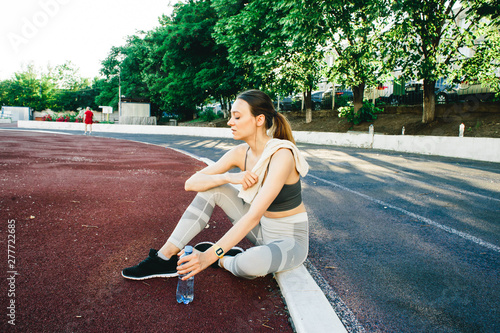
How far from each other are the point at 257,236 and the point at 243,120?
1.10m

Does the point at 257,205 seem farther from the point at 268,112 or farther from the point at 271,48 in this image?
the point at 271,48

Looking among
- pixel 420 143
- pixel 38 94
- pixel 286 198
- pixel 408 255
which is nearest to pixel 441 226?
pixel 408 255

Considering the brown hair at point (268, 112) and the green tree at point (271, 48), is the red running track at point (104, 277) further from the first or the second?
the green tree at point (271, 48)

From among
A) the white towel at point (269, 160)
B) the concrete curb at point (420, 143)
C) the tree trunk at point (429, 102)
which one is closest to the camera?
the white towel at point (269, 160)

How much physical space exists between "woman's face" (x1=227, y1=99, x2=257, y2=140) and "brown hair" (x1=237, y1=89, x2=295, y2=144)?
41 millimetres

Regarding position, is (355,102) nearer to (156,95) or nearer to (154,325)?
(154,325)

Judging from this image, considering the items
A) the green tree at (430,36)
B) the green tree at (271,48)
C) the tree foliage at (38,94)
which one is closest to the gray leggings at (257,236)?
the green tree at (430,36)

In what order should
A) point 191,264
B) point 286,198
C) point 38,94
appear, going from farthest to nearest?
point 38,94 → point 286,198 → point 191,264

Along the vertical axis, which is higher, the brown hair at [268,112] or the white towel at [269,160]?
the brown hair at [268,112]

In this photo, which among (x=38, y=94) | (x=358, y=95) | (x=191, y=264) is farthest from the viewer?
(x=38, y=94)

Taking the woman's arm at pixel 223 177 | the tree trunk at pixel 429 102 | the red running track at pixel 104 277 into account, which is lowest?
the red running track at pixel 104 277

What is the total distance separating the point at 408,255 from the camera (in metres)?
3.39

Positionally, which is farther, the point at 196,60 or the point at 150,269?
the point at 196,60

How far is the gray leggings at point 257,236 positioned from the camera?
252 cm
